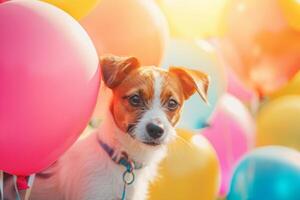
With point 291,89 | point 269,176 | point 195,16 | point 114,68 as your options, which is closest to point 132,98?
point 114,68

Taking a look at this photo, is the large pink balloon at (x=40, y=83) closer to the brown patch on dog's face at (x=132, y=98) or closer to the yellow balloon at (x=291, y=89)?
the brown patch on dog's face at (x=132, y=98)

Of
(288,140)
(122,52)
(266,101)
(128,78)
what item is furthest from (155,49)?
(266,101)

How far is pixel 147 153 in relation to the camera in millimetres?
3158

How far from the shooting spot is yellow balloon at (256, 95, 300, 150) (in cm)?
402

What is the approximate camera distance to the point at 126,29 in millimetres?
3436

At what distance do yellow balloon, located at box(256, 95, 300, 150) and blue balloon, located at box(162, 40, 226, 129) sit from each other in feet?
1.44

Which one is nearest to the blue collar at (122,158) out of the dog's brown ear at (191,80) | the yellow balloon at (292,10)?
the dog's brown ear at (191,80)

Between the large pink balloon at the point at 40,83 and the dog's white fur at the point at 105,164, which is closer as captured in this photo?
the large pink balloon at the point at 40,83

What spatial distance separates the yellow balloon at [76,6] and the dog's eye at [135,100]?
0.78 metres

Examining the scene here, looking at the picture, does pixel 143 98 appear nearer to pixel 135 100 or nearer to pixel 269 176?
pixel 135 100

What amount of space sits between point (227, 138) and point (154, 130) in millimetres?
1620

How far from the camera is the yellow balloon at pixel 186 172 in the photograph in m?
3.47

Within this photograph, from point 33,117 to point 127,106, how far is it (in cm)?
56

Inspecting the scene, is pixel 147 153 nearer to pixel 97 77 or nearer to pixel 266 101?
pixel 97 77
